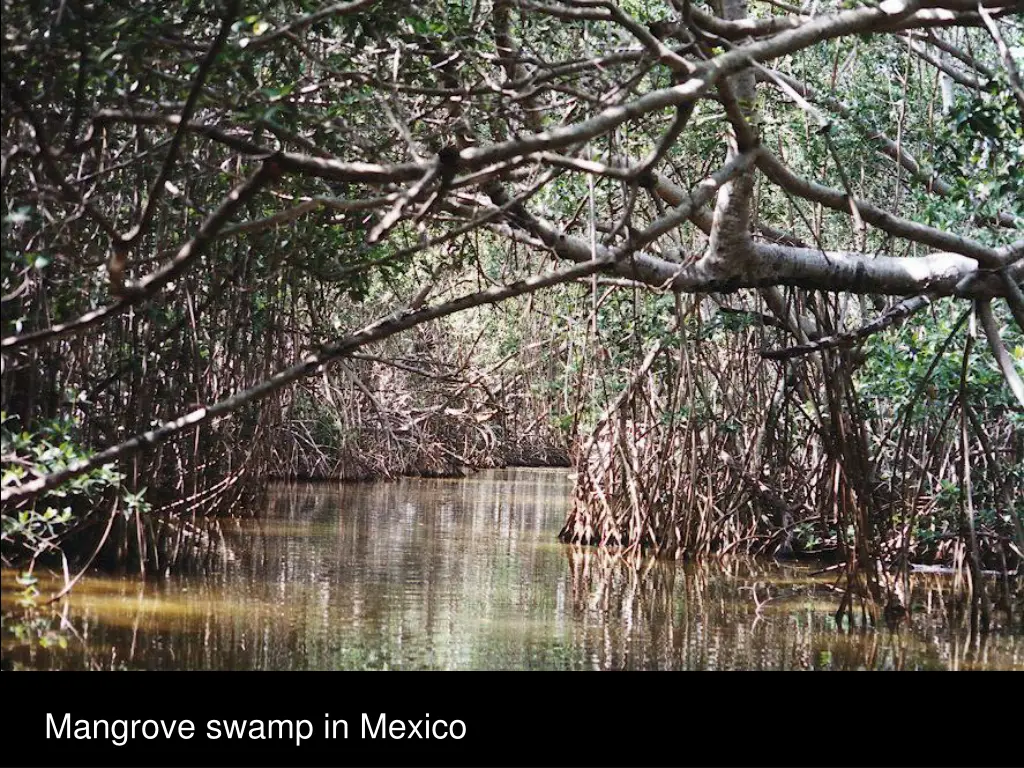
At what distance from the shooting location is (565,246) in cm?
719

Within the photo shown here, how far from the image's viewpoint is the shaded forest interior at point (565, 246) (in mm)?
5094

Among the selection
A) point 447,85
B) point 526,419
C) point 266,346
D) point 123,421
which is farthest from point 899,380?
point 526,419

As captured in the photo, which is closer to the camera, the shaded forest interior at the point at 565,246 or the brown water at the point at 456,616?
the shaded forest interior at the point at 565,246

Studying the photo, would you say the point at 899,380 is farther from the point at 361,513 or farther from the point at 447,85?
the point at 361,513

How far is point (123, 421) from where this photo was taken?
8.12m

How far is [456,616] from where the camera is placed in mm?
7445

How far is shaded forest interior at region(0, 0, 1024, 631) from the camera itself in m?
5.09

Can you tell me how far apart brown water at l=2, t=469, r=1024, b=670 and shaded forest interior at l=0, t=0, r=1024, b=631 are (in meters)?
0.39

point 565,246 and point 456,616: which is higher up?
point 565,246

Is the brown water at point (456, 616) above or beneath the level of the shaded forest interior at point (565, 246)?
beneath

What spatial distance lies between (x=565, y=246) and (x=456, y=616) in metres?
2.04

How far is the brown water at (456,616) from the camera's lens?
610cm

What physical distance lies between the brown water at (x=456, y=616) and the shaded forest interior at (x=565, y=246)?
1.27ft

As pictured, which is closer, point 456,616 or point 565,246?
point 565,246
